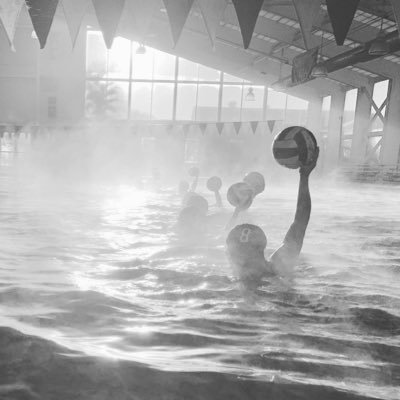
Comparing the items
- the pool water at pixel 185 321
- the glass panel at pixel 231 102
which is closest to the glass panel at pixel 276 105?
the glass panel at pixel 231 102

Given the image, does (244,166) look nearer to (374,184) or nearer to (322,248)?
(374,184)

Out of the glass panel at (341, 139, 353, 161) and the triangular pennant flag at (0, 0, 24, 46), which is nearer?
the triangular pennant flag at (0, 0, 24, 46)

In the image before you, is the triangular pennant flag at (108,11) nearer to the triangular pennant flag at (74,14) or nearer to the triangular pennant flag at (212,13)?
the triangular pennant flag at (74,14)

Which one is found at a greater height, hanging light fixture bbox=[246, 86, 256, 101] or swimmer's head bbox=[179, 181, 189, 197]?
hanging light fixture bbox=[246, 86, 256, 101]

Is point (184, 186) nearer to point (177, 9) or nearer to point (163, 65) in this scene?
point (177, 9)

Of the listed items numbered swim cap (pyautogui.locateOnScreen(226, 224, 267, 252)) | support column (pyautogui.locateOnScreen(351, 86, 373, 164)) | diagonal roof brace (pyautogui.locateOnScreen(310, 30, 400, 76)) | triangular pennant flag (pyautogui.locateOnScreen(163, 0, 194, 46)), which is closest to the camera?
numbered swim cap (pyautogui.locateOnScreen(226, 224, 267, 252))

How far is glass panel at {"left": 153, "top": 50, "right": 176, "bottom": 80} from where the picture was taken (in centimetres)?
2561

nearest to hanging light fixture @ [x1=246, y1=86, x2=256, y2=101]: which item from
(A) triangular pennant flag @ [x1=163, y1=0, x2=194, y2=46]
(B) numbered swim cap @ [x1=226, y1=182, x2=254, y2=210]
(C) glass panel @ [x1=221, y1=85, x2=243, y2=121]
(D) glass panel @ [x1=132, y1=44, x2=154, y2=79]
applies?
(C) glass panel @ [x1=221, y1=85, x2=243, y2=121]

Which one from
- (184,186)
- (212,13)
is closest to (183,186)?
(184,186)

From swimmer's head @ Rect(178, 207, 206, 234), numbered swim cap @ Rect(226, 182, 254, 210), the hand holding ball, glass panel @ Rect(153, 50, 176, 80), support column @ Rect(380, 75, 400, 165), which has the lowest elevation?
swimmer's head @ Rect(178, 207, 206, 234)

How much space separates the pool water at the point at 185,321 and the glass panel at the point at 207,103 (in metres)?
20.8

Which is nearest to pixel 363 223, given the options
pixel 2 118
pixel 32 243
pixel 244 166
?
pixel 32 243

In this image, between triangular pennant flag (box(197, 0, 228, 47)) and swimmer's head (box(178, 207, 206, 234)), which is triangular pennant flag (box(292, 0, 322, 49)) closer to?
triangular pennant flag (box(197, 0, 228, 47))

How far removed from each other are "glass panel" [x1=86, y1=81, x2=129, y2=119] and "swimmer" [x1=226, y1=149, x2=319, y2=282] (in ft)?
76.3
